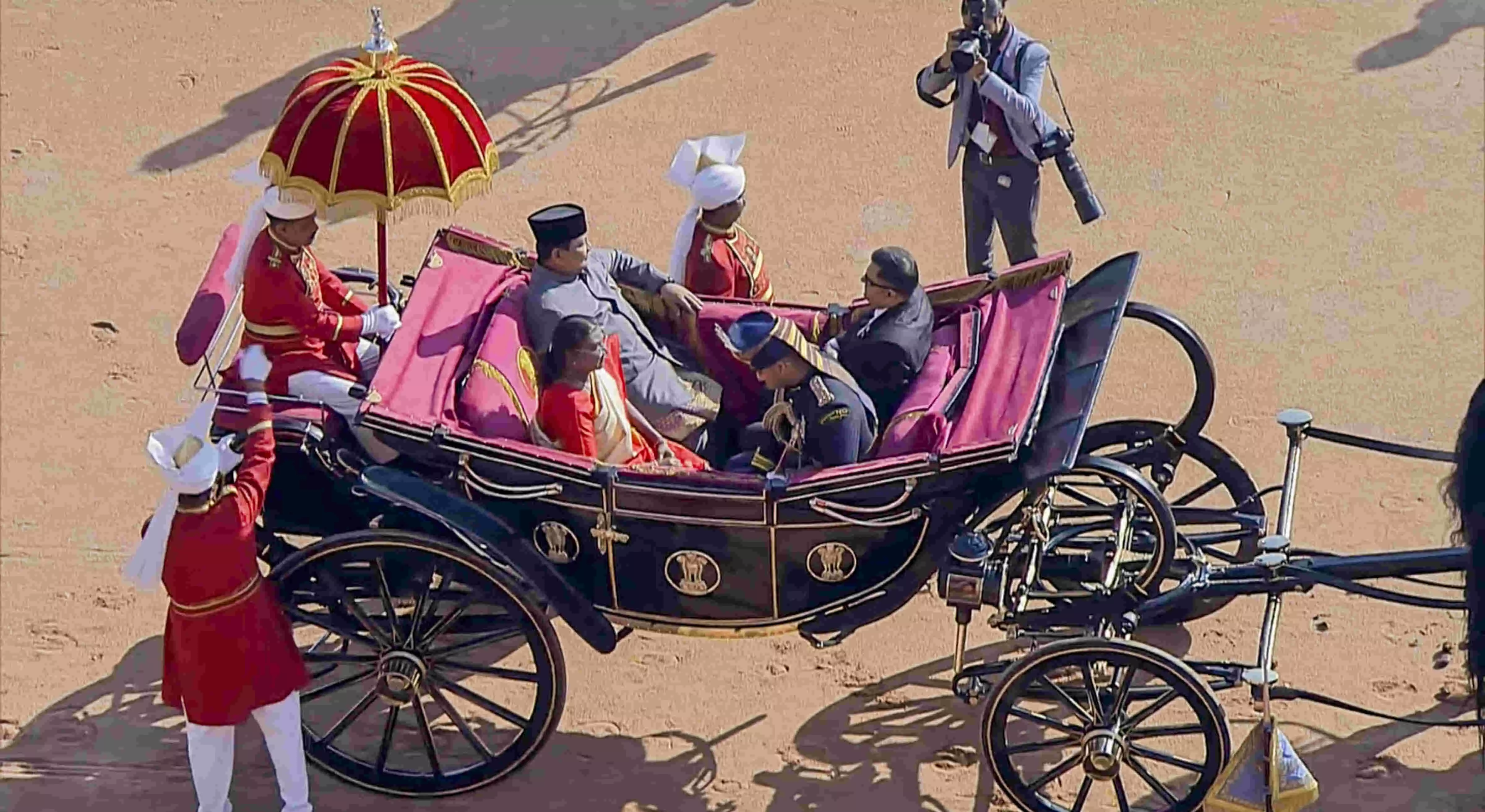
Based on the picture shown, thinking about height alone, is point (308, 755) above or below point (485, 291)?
below

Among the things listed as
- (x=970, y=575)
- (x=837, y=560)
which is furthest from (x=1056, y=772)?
(x=837, y=560)

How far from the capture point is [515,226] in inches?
368

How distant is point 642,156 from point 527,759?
180 inches

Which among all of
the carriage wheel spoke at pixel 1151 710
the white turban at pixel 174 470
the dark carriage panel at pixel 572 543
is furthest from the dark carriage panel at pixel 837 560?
the white turban at pixel 174 470

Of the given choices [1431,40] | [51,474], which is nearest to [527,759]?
[51,474]

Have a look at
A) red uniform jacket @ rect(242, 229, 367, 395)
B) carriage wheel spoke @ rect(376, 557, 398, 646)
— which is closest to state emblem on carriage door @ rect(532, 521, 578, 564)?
carriage wheel spoke @ rect(376, 557, 398, 646)

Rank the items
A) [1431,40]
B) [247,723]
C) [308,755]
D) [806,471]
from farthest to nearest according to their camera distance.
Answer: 1. [1431,40]
2. [247,723]
3. [308,755]
4. [806,471]

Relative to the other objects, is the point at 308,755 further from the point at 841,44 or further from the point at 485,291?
the point at 841,44

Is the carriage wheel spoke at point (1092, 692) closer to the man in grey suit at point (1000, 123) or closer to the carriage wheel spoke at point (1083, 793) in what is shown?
the carriage wheel spoke at point (1083, 793)

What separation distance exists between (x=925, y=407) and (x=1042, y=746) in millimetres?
1036

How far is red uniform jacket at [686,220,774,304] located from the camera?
23.2ft

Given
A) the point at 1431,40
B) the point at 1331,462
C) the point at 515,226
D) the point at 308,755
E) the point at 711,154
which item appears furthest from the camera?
the point at 1431,40

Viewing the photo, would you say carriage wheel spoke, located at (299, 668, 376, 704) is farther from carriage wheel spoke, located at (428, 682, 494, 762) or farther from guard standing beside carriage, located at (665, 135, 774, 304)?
guard standing beside carriage, located at (665, 135, 774, 304)

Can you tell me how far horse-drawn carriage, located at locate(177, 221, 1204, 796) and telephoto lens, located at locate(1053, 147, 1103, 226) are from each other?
62.0 inches
